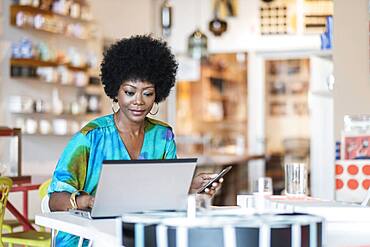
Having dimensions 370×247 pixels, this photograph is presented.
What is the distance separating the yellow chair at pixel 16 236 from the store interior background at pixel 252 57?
175 cm

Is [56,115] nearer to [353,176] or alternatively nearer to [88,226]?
[353,176]

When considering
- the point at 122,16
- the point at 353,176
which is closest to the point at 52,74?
the point at 122,16

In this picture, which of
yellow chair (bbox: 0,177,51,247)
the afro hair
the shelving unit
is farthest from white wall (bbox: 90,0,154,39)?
the afro hair

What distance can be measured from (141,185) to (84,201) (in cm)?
36

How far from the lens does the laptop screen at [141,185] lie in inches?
88.6

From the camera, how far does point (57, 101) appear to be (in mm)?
7465

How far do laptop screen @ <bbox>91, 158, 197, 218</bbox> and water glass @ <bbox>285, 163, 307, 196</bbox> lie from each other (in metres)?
1.22

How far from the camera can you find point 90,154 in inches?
111

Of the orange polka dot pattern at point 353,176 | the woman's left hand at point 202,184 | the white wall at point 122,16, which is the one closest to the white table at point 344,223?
the woman's left hand at point 202,184

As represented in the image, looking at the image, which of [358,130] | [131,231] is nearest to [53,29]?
[358,130]

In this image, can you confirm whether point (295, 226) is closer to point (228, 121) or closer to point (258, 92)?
point (258, 92)

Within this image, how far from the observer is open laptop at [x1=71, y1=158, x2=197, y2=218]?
2.25 meters

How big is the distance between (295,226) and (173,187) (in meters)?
0.64

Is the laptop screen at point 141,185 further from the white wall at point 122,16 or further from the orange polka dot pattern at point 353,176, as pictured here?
the white wall at point 122,16
